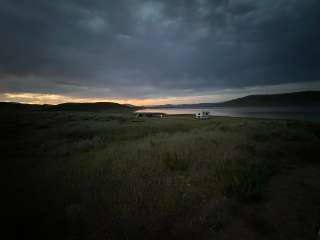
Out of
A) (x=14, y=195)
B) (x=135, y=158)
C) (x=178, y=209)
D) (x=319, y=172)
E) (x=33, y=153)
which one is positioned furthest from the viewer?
(x=33, y=153)

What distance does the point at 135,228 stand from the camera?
138 inches

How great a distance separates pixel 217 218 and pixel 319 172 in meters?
6.10

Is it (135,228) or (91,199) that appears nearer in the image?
(135,228)

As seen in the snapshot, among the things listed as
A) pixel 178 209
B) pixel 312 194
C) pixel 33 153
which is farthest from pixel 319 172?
pixel 33 153


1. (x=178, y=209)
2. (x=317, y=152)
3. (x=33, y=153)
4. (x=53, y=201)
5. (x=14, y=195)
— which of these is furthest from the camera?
(x=33, y=153)

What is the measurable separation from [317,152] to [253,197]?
25.7ft

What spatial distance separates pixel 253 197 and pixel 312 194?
203cm

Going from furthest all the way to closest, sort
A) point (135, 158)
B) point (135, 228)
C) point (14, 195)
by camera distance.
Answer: point (135, 158), point (14, 195), point (135, 228)

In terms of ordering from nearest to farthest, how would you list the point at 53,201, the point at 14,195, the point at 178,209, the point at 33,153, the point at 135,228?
the point at 135,228, the point at 178,209, the point at 53,201, the point at 14,195, the point at 33,153

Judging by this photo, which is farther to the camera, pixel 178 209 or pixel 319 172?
pixel 319 172

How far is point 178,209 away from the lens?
168 inches

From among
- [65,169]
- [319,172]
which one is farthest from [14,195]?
[319,172]

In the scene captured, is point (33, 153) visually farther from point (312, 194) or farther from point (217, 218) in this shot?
point (312, 194)

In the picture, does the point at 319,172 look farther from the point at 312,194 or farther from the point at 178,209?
the point at 178,209
